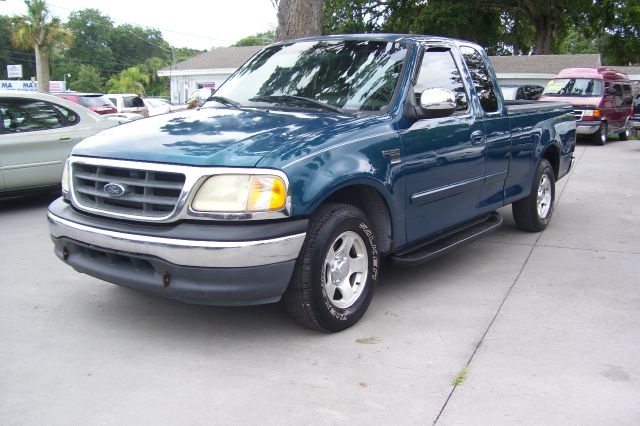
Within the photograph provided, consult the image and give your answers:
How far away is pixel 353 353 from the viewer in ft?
12.8

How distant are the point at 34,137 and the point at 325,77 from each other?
5.04 meters

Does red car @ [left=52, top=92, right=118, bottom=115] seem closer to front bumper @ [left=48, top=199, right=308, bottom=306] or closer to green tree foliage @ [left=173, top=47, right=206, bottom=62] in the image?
front bumper @ [left=48, top=199, right=308, bottom=306]

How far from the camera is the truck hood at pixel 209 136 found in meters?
3.69

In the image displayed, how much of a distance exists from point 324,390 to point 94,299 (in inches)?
89.2

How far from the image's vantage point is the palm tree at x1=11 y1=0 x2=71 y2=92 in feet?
139

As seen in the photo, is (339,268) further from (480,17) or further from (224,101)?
(480,17)

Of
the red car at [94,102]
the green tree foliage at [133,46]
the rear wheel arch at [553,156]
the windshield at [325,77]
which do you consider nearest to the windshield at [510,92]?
the rear wheel arch at [553,156]

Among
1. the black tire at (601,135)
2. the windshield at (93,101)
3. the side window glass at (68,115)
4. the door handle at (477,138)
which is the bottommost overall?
the black tire at (601,135)

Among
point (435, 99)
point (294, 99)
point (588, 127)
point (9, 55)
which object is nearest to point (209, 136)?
point (294, 99)

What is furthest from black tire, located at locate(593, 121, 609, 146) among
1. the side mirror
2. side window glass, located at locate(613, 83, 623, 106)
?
the side mirror

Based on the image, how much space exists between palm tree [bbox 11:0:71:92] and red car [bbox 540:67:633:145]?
112ft

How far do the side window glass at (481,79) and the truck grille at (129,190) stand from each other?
10.2 ft

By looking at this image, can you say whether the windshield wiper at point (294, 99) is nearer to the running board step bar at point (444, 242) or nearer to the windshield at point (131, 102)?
the running board step bar at point (444, 242)

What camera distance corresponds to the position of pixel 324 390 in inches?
135
